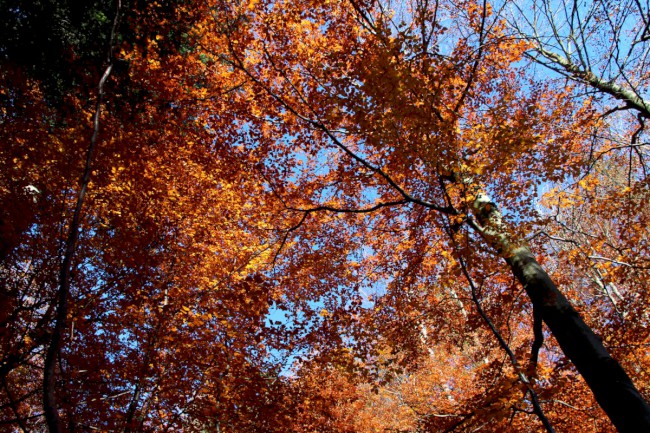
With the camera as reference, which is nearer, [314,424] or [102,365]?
[102,365]

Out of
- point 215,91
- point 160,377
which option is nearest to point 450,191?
point 215,91

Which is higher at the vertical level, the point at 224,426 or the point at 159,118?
the point at 159,118

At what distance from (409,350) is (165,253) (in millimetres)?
7582

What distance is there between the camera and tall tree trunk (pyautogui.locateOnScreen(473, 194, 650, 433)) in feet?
12.7

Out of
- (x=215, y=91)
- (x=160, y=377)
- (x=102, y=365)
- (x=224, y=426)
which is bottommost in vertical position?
(x=224, y=426)

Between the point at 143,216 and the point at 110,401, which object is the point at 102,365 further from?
the point at 143,216

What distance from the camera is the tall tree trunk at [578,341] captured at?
3869mm

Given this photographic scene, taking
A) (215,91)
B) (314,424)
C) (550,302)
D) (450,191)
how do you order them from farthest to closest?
1. (314,424)
2. (215,91)
3. (450,191)
4. (550,302)

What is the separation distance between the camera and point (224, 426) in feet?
28.4

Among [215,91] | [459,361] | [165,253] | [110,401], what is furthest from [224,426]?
[459,361]

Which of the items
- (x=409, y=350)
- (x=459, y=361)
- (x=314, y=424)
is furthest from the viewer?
(x=459, y=361)

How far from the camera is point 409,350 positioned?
10.1m

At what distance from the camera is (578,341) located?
450 cm

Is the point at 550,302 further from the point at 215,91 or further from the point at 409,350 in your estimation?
the point at 215,91
